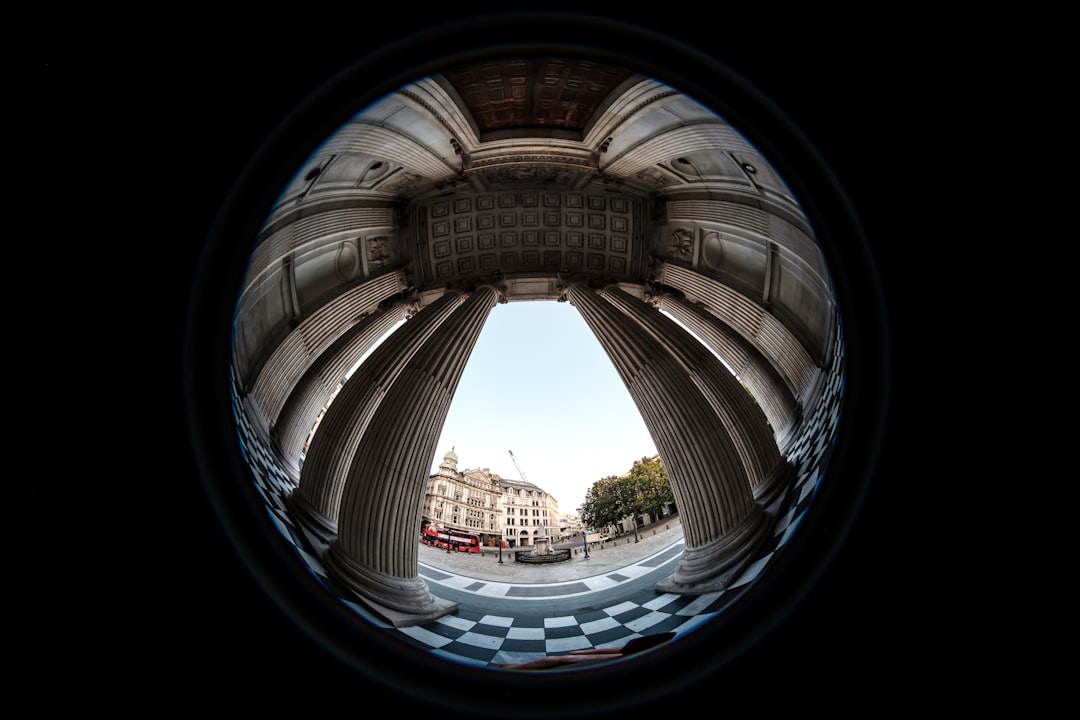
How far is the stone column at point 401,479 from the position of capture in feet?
3.85

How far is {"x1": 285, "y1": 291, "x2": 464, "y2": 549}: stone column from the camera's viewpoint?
4.18 feet

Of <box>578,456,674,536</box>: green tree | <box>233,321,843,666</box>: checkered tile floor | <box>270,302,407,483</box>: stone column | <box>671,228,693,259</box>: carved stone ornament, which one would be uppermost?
<box>671,228,693,259</box>: carved stone ornament

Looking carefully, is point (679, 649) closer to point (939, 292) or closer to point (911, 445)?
point (911, 445)

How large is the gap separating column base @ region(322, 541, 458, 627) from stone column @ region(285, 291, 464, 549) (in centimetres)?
10

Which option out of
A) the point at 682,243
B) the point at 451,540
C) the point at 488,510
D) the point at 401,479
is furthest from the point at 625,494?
the point at 682,243

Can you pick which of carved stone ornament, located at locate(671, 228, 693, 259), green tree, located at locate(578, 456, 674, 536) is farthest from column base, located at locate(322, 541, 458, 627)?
green tree, located at locate(578, 456, 674, 536)

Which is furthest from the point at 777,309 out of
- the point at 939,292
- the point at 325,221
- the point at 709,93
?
the point at 325,221

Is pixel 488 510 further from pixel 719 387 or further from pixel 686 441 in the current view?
pixel 719 387

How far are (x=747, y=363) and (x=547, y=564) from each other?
6.34 feet

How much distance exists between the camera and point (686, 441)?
2.62 meters

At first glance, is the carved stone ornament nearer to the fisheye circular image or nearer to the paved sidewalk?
the fisheye circular image

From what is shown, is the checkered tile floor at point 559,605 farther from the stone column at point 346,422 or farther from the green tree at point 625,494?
the green tree at point 625,494

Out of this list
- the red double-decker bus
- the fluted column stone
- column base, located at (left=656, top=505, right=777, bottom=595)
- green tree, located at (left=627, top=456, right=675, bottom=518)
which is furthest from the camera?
green tree, located at (left=627, top=456, right=675, bottom=518)

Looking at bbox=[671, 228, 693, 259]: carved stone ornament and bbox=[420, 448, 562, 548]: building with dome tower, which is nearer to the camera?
bbox=[671, 228, 693, 259]: carved stone ornament
